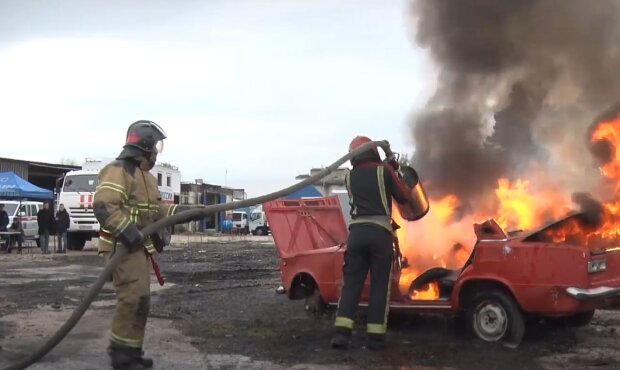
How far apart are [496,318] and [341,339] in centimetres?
141

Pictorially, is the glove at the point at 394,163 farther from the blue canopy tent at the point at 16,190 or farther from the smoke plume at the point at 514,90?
the blue canopy tent at the point at 16,190

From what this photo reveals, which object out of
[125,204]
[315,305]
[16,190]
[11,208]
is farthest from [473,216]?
[11,208]

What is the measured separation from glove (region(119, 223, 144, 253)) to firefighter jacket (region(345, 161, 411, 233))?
1.98 m

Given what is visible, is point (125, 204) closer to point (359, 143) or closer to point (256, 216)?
point (359, 143)

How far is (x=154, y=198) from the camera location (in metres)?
5.52

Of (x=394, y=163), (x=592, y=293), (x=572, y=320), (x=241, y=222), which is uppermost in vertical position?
(x=241, y=222)

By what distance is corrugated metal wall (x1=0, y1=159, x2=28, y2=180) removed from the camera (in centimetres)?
3509

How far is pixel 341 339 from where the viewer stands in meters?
5.87

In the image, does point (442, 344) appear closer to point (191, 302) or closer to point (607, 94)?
point (607, 94)

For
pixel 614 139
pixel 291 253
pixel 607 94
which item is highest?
pixel 607 94

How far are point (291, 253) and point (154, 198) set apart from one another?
226 cm

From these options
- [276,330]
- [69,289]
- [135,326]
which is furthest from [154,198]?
[69,289]

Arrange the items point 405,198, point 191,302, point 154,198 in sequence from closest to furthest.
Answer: point 154,198 < point 405,198 < point 191,302

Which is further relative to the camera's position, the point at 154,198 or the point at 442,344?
the point at 442,344
